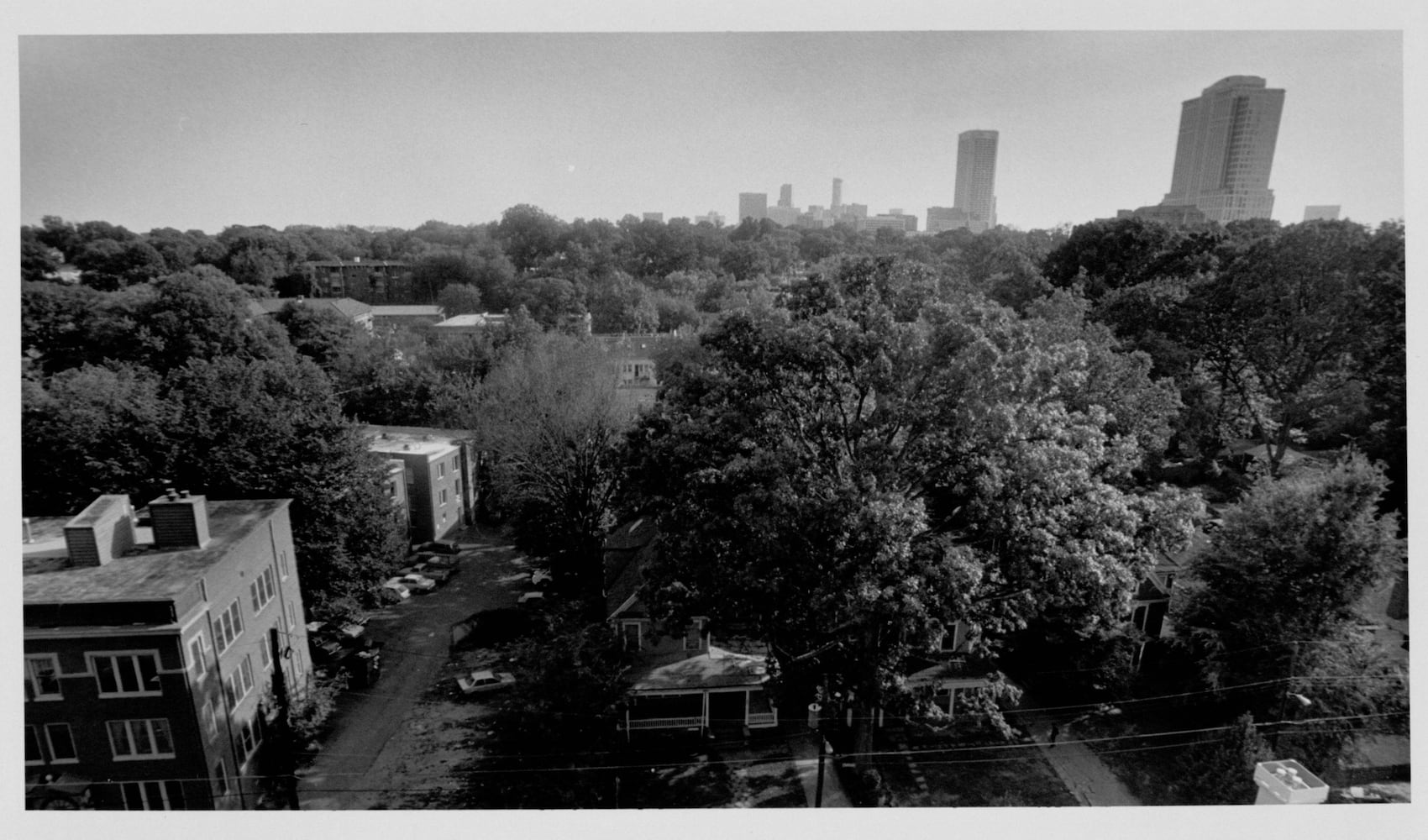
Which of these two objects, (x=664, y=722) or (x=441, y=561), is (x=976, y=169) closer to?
(x=664, y=722)

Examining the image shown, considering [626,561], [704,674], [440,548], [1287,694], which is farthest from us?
[440,548]

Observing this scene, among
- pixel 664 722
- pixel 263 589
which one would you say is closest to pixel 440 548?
pixel 263 589

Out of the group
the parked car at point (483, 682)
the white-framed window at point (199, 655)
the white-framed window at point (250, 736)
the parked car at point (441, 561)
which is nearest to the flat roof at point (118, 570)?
the white-framed window at point (199, 655)

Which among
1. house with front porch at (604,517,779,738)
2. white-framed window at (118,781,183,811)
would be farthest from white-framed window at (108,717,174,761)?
house with front porch at (604,517,779,738)

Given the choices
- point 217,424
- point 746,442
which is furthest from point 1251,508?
point 217,424

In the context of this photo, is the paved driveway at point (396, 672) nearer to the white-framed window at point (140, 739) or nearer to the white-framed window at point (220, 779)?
the white-framed window at point (220, 779)

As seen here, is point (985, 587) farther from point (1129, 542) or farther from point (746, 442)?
point (746, 442)
